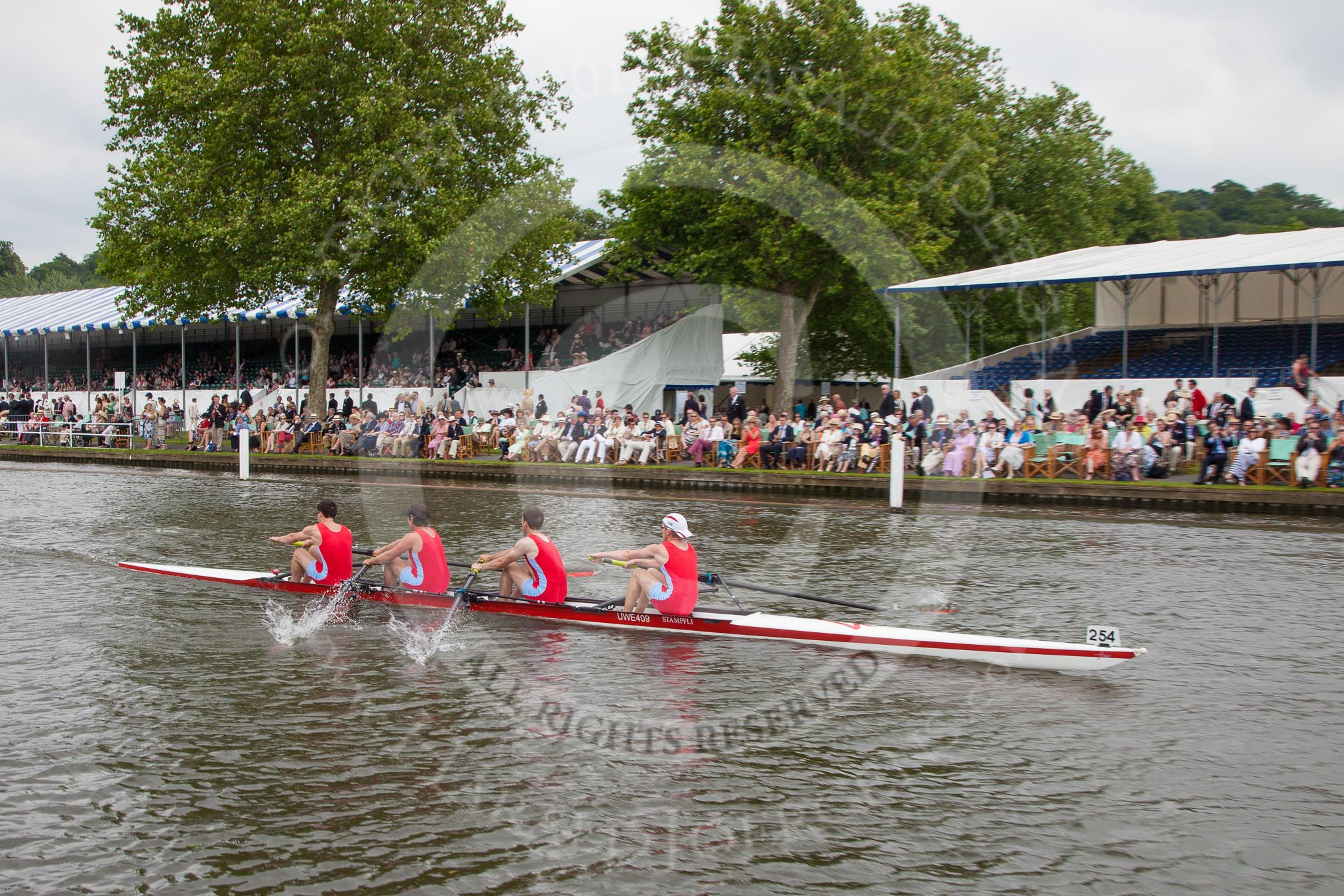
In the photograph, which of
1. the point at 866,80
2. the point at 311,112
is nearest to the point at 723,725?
the point at 866,80

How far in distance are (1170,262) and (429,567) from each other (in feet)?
76.0

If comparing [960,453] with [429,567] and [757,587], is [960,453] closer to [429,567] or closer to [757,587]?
[757,587]

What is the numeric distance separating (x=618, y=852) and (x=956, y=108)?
3749 cm

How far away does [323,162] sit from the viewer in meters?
33.2

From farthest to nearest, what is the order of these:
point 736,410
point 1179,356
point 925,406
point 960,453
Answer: point 1179,356
point 736,410
point 925,406
point 960,453

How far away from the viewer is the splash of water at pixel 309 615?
1105 centimetres

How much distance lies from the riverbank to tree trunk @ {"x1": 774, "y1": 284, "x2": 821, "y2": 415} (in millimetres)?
7239

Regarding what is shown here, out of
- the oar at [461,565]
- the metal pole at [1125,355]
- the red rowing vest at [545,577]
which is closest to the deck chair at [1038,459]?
the metal pole at [1125,355]

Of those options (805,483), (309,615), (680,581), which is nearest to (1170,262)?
(805,483)

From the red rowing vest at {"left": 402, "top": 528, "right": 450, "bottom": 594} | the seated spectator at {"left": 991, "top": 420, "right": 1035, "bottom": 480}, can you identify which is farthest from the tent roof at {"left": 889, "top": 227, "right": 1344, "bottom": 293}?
the red rowing vest at {"left": 402, "top": 528, "right": 450, "bottom": 594}

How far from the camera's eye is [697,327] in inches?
1310

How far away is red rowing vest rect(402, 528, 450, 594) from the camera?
11.8 m

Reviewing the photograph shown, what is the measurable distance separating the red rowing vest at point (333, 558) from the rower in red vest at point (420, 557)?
2.33 ft

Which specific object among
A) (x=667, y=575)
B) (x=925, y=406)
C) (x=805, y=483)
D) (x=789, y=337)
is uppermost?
(x=789, y=337)
